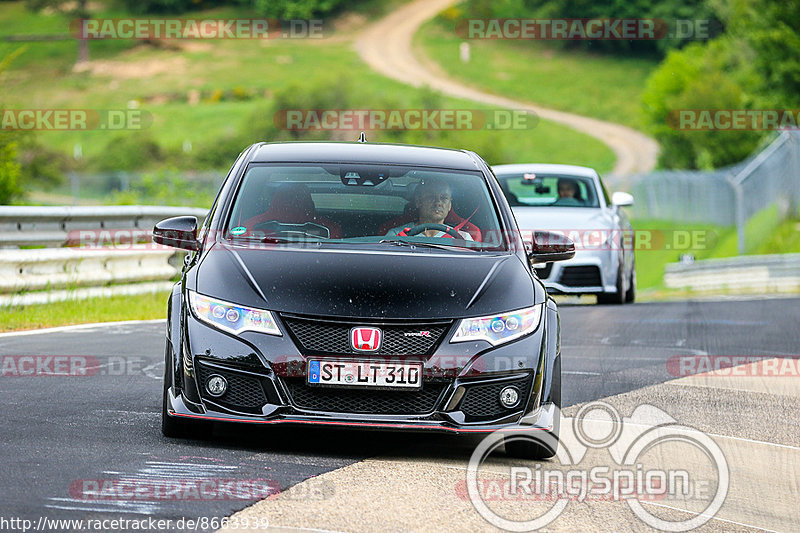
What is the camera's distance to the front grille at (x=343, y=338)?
6430 mm

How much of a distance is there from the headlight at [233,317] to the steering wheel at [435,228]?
1.30 metres

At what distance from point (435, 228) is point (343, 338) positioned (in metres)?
1.33

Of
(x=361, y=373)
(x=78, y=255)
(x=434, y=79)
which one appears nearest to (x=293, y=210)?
(x=361, y=373)

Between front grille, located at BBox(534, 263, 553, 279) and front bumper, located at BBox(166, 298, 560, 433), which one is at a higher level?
front bumper, located at BBox(166, 298, 560, 433)

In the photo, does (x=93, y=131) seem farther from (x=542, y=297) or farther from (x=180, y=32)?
(x=542, y=297)

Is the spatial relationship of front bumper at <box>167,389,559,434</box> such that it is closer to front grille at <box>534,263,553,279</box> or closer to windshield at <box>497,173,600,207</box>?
front grille at <box>534,263,553,279</box>

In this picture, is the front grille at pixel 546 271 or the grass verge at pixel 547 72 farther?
the grass verge at pixel 547 72

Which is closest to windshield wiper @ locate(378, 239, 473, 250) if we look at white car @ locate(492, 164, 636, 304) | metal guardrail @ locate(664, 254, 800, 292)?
white car @ locate(492, 164, 636, 304)

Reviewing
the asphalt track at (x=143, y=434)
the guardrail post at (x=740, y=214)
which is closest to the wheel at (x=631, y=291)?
the asphalt track at (x=143, y=434)

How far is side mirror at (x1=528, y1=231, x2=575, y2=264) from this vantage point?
7.85m

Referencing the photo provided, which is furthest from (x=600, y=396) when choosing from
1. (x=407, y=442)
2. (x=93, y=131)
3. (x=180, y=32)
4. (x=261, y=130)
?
(x=180, y=32)

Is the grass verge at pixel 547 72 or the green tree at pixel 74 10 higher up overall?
the green tree at pixel 74 10

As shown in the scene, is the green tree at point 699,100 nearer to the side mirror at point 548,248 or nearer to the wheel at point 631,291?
the wheel at point 631,291

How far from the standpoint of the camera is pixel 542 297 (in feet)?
23.0
